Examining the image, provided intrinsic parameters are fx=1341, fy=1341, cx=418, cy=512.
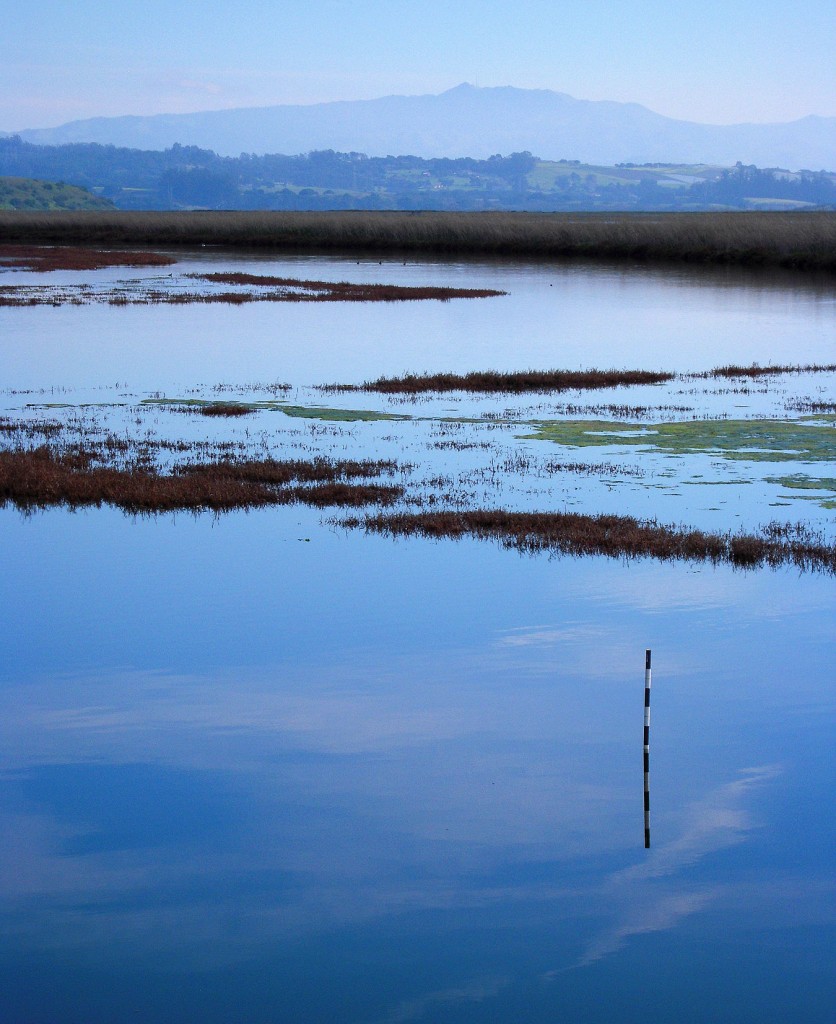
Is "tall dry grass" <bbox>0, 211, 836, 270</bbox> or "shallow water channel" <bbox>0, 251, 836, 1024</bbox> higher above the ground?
"tall dry grass" <bbox>0, 211, 836, 270</bbox>

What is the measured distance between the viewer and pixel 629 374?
83.9 ft

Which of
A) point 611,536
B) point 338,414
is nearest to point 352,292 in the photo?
point 338,414

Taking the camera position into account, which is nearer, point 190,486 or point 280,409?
point 190,486

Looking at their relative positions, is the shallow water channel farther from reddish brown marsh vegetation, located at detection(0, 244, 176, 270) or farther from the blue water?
reddish brown marsh vegetation, located at detection(0, 244, 176, 270)

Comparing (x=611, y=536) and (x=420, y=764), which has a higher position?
(x=611, y=536)

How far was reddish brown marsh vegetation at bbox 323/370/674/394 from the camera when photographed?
23938 millimetres

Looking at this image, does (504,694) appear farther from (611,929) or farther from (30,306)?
(30,306)

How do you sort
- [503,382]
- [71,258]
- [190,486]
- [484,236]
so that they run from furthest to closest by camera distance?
[484,236] → [71,258] → [503,382] → [190,486]

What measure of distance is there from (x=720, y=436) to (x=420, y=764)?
38.1ft

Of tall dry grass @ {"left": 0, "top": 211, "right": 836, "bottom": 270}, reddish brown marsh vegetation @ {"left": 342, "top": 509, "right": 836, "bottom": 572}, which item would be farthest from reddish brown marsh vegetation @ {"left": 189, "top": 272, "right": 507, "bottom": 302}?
reddish brown marsh vegetation @ {"left": 342, "top": 509, "right": 836, "bottom": 572}

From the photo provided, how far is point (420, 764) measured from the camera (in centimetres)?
789

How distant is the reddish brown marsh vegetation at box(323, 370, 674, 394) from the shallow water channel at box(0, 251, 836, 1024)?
6.95 m

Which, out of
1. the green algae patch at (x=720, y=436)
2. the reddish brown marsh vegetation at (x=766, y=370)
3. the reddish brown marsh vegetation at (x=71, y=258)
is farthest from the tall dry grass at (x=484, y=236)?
the green algae patch at (x=720, y=436)

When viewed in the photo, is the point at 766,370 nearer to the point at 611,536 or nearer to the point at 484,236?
the point at 611,536
